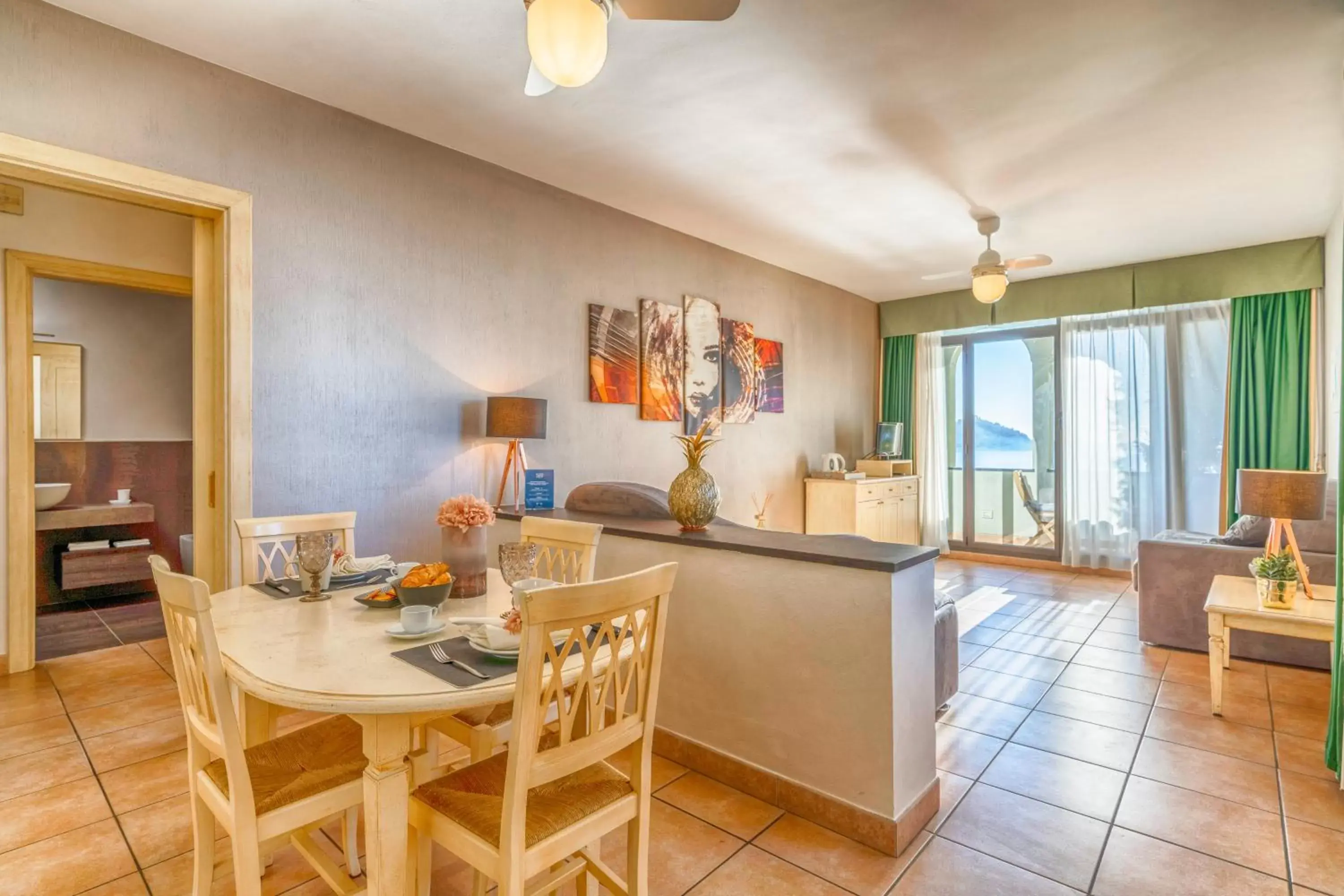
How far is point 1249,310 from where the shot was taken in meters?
5.14

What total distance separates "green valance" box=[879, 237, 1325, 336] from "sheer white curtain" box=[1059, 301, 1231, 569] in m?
0.14

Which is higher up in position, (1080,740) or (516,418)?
(516,418)

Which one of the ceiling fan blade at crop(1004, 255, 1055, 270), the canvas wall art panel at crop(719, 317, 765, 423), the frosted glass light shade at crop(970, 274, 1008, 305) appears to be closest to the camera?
the frosted glass light shade at crop(970, 274, 1008, 305)

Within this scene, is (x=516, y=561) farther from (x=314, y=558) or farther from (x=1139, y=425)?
(x=1139, y=425)

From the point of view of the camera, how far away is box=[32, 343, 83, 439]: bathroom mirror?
475 centimetres

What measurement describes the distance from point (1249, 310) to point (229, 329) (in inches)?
275

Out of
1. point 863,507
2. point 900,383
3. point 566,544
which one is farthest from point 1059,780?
point 900,383

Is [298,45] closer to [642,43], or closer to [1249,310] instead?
[642,43]

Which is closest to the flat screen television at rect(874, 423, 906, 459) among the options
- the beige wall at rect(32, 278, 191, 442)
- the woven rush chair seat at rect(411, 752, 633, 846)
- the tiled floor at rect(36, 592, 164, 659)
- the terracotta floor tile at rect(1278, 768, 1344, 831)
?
the terracotta floor tile at rect(1278, 768, 1344, 831)

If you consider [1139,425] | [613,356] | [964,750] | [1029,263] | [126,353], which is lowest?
[964,750]

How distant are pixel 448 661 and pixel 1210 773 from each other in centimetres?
275

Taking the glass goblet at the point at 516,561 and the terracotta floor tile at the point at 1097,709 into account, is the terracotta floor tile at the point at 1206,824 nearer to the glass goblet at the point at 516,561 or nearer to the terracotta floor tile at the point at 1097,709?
the terracotta floor tile at the point at 1097,709

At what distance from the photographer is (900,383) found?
7199 mm

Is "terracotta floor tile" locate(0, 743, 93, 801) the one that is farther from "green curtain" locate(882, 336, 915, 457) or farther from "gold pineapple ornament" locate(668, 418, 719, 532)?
"green curtain" locate(882, 336, 915, 457)
